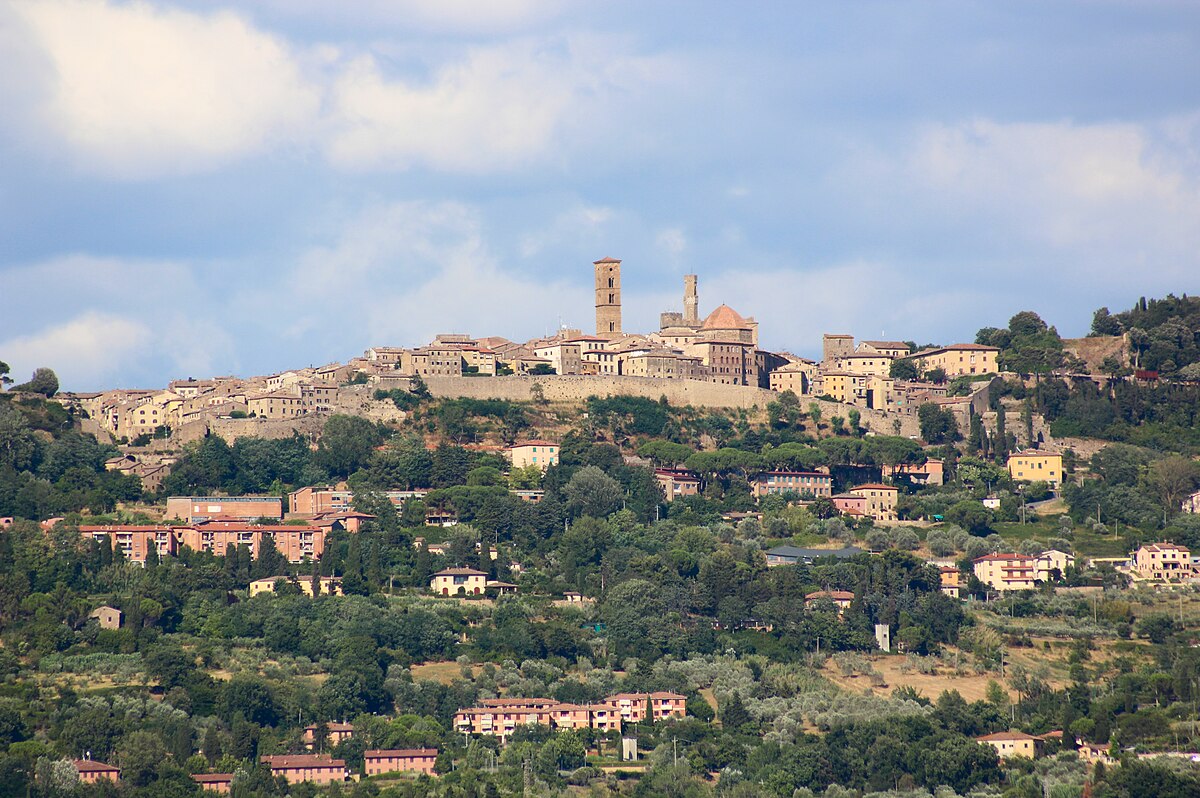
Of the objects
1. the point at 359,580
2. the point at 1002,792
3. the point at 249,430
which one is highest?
the point at 249,430

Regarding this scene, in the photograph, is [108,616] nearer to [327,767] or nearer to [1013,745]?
[327,767]

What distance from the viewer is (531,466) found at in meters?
82.0

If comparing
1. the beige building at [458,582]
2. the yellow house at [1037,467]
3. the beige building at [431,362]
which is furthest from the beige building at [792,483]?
the beige building at [458,582]

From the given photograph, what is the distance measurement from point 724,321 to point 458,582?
106 ft

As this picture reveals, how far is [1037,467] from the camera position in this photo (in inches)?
3344

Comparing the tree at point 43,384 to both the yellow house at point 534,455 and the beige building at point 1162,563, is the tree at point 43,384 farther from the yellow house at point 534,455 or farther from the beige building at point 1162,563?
the beige building at point 1162,563

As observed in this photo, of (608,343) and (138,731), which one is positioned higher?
(608,343)

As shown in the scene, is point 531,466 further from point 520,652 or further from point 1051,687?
point 1051,687

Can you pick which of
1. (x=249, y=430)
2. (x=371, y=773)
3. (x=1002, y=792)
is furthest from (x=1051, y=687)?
(x=249, y=430)

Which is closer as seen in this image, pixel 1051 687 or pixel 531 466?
pixel 1051 687

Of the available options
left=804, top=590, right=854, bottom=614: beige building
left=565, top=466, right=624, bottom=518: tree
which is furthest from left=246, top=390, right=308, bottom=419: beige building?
left=804, top=590, right=854, bottom=614: beige building

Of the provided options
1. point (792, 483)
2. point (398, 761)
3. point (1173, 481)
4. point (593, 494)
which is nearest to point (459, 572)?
point (593, 494)

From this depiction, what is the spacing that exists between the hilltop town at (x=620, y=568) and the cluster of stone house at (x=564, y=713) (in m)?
0.12

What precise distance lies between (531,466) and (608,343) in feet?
50.6
